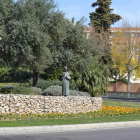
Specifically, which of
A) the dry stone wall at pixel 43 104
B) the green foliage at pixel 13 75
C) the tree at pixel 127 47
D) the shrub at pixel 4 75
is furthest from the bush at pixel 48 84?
the tree at pixel 127 47

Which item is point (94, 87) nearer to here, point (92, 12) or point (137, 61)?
point (137, 61)

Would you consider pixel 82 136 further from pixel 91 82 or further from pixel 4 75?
pixel 4 75

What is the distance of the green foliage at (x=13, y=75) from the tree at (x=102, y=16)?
1319 centimetres

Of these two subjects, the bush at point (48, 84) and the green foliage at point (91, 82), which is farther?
the green foliage at point (91, 82)

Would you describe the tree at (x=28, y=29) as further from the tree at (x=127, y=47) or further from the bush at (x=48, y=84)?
the tree at (x=127, y=47)

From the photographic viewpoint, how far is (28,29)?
53.9ft

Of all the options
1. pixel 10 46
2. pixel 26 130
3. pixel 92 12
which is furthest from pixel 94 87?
pixel 92 12

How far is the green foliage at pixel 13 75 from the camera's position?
3941 centimetres

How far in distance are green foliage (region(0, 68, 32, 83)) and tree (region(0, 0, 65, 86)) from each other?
66.6 ft

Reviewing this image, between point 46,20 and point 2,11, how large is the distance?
2.79 metres

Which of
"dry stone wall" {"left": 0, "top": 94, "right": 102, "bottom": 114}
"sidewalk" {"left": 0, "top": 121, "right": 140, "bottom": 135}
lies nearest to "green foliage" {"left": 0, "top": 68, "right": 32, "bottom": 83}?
"dry stone wall" {"left": 0, "top": 94, "right": 102, "bottom": 114}

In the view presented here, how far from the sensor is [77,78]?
27750 millimetres

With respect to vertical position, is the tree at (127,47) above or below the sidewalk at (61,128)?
above

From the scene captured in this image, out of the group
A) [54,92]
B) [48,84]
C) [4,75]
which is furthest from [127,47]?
[54,92]
